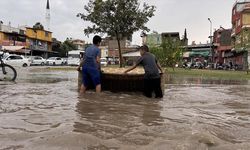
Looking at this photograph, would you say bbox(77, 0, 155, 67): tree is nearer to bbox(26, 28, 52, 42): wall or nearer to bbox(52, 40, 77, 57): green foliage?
bbox(26, 28, 52, 42): wall

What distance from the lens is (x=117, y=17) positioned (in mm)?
30656

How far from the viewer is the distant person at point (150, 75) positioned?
959 cm

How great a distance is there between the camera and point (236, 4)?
65.9m

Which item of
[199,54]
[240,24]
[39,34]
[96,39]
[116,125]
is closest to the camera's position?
[116,125]

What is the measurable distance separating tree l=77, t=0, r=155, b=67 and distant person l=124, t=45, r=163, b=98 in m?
21.2

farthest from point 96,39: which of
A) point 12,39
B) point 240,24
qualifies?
point 12,39

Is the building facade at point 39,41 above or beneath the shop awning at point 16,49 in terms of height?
above

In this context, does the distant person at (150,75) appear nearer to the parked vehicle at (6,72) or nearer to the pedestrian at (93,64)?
the pedestrian at (93,64)

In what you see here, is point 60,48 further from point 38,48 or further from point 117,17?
point 117,17

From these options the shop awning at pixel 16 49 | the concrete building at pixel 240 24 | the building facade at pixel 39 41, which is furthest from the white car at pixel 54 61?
the concrete building at pixel 240 24

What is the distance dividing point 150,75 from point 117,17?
70.7 ft

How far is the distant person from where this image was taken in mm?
9586

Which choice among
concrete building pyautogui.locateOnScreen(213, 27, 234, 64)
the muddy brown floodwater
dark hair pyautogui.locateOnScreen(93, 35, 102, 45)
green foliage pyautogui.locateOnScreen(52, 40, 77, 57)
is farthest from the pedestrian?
green foliage pyautogui.locateOnScreen(52, 40, 77, 57)

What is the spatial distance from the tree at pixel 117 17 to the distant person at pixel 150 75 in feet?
69.6
